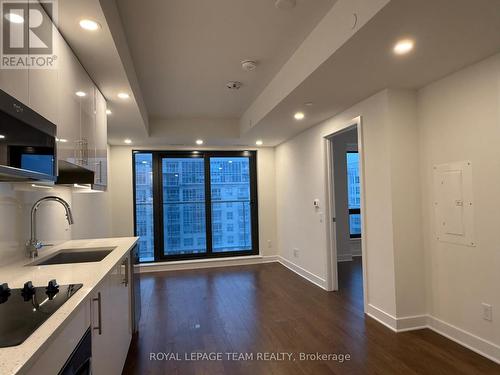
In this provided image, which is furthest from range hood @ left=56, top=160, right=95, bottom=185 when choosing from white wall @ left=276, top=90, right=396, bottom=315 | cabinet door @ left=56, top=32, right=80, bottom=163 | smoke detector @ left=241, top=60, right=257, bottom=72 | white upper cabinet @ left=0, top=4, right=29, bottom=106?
white wall @ left=276, top=90, right=396, bottom=315

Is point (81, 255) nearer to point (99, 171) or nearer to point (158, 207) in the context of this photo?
point (99, 171)

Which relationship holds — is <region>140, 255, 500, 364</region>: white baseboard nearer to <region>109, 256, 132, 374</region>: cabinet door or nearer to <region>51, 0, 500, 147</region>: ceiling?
<region>51, 0, 500, 147</region>: ceiling

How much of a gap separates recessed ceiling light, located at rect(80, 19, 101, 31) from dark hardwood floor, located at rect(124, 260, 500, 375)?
Answer: 2.45 meters

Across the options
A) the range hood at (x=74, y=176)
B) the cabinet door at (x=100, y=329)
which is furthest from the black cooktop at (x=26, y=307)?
the range hood at (x=74, y=176)

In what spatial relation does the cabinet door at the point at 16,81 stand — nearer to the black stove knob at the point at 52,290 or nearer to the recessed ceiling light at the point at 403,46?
the black stove knob at the point at 52,290

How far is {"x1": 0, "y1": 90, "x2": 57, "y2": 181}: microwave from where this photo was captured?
45.6 inches

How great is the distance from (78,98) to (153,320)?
2.39 m

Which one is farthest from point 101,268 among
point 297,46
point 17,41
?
point 297,46

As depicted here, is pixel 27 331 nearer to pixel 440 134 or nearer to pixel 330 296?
pixel 440 134

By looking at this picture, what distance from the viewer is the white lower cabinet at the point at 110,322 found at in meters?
1.52

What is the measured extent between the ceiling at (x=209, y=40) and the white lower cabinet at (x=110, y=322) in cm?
187

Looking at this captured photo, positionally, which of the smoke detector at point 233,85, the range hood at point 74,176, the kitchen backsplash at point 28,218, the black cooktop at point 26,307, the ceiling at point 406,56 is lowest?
the black cooktop at point 26,307

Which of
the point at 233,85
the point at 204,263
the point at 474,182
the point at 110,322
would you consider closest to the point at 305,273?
the point at 204,263

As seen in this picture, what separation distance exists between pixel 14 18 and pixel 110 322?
1.69 m
